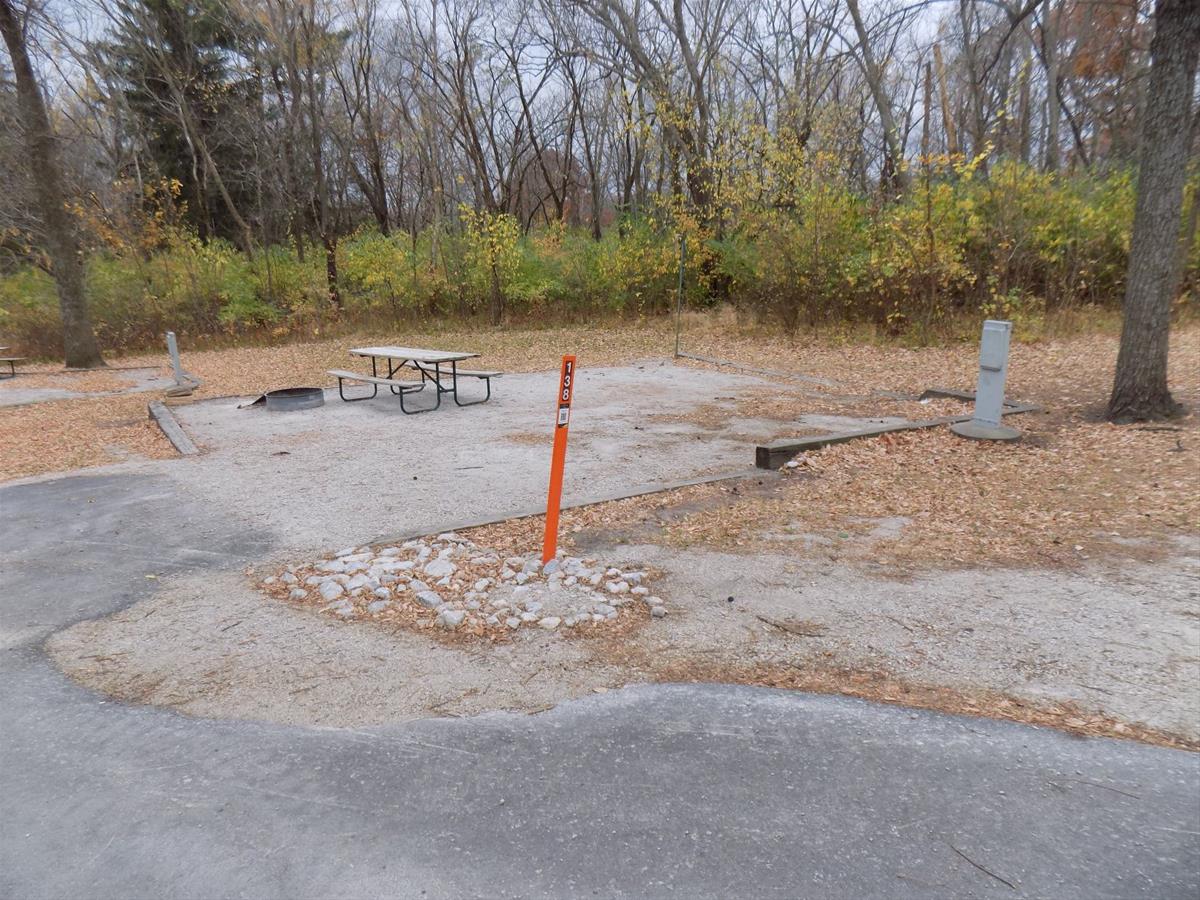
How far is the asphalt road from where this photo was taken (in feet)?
6.40

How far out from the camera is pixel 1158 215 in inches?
252

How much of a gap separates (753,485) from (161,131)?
86.2 ft

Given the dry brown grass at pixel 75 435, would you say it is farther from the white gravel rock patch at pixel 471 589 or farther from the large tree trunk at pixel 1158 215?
the large tree trunk at pixel 1158 215

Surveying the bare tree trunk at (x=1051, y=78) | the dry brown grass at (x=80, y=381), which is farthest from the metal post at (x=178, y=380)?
the bare tree trunk at (x=1051, y=78)

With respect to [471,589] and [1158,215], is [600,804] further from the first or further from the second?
[1158,215]

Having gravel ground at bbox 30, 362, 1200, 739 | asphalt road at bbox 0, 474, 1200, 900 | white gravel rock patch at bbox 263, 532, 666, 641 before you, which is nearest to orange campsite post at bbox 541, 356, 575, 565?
white gravel rock patch at bbox 263, 532, 666, 641

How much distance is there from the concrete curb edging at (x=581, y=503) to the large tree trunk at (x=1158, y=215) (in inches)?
142

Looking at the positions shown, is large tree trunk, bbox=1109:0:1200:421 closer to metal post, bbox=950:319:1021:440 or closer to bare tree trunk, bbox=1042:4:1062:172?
metal post, bbox=950:319:1021:440

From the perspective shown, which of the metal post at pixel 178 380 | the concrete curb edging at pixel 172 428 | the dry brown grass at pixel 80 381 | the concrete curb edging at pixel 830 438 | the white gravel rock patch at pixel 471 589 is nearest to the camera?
the white gravel rock patch at pixel 471 589

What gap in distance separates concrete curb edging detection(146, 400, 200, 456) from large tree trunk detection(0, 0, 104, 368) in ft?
21.6

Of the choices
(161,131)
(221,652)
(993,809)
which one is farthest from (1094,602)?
(161,131)

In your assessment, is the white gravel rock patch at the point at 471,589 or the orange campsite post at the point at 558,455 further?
the orange campsite post at the point at 558,455

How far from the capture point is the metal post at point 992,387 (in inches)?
255

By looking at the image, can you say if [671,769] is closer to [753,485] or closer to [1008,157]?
[753,485]
